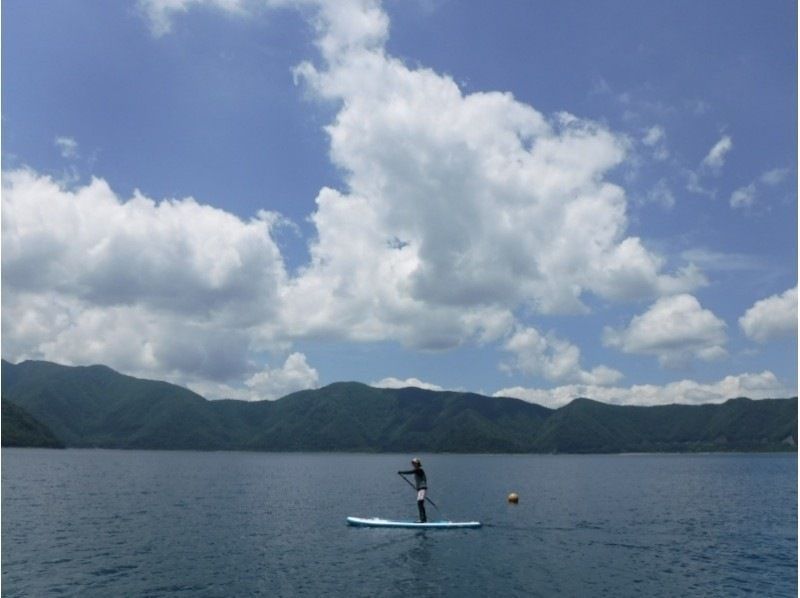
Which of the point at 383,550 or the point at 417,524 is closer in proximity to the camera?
the point at 383,550

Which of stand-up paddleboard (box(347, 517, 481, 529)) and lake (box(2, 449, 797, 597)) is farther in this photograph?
stand-up paddleboard (box(347, 517, 481, 529))

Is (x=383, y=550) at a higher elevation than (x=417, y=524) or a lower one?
lower

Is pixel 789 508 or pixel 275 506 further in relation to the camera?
pixel 789 508

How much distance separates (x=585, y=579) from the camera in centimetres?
3766

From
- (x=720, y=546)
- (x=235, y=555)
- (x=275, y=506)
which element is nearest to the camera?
(x=235, y=555)

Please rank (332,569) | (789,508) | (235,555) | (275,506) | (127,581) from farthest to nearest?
(789,508)
(275,506)
(235,555)
(332,569)
(127,581)

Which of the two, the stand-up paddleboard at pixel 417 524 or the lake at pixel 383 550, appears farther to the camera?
the stand-up paddleboard at pixel 417 524

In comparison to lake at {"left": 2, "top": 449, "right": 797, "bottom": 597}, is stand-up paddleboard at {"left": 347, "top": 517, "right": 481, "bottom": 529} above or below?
above

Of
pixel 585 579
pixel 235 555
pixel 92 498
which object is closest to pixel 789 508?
pixel 585 579

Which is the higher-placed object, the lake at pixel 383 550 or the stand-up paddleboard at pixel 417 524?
the stand-up paddleboard at pixel 417 524

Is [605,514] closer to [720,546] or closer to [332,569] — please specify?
[720,546]

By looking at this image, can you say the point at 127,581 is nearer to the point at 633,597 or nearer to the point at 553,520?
the point at 633,597

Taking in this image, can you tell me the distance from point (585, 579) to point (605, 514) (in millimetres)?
37115

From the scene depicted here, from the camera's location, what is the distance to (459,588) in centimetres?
3528
